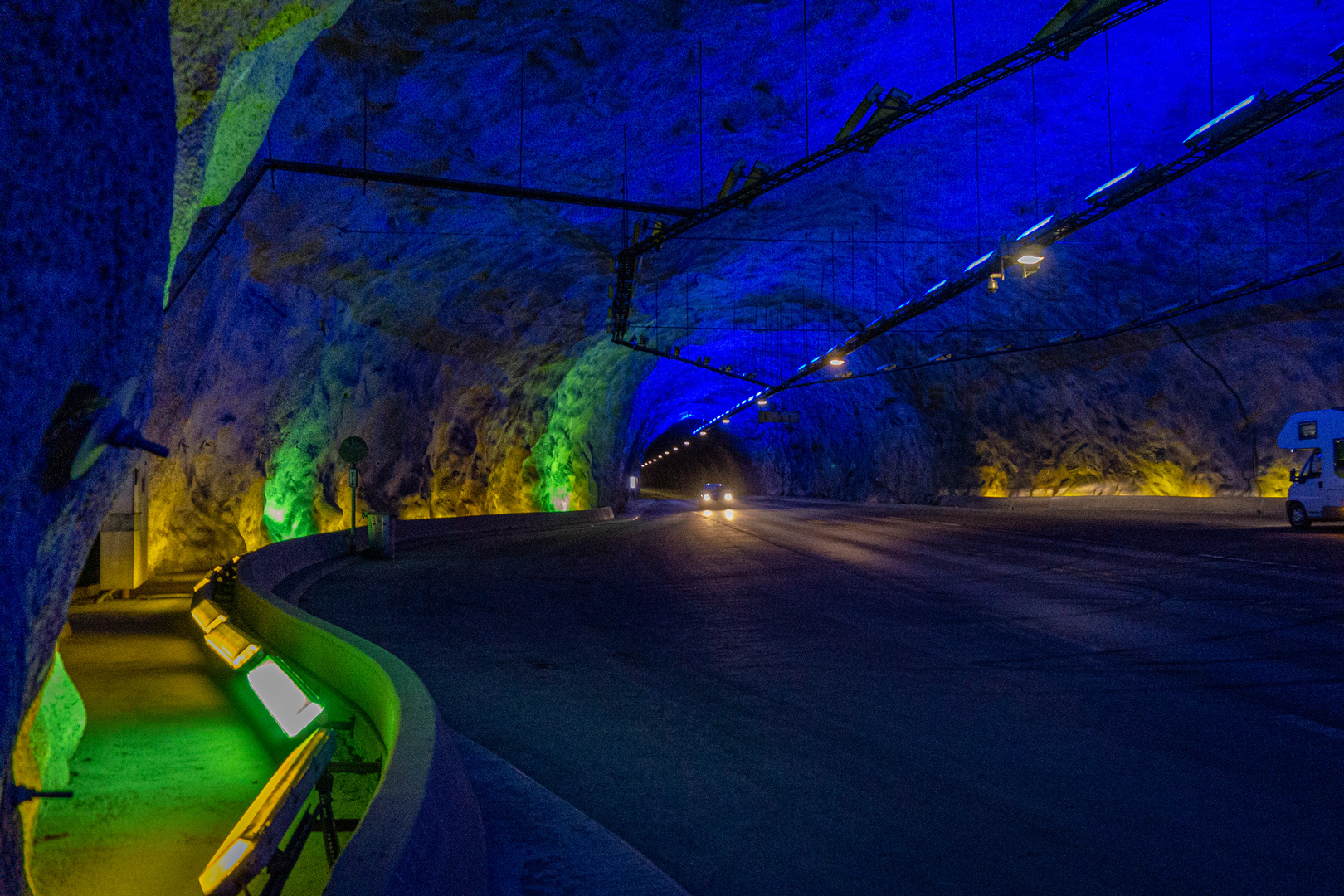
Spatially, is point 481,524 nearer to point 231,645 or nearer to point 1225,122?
point 231,645

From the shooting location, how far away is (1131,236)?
28281mm

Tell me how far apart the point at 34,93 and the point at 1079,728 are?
21.6 ft

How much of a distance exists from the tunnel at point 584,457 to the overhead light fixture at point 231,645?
0.27 feet

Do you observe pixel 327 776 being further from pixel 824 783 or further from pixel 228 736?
pixel 228 736

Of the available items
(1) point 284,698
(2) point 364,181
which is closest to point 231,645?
(1) point 284,698

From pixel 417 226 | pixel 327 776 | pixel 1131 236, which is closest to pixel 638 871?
pixel 327 776

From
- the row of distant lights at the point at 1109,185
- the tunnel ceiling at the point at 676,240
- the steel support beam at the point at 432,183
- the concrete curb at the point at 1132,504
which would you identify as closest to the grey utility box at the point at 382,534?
the tunnel ceiling at the point at 676,240

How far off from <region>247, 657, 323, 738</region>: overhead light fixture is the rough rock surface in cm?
247

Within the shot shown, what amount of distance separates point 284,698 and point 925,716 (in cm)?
489

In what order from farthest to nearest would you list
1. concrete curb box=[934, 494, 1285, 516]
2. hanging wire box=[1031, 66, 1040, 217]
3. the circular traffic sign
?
concrete curb box=[934, 494, 1285, 516] → the circular traffic sign → hanging wire box=[1031, 66, 1040, 217]

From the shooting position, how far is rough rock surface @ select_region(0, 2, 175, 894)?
313 cm

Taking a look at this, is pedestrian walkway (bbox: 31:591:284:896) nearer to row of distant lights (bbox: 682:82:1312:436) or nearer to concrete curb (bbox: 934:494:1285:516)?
row of distant lights (bbox: 682:82:1312:436)

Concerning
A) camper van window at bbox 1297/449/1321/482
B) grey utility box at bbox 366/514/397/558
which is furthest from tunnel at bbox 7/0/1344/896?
grey utility box at bbox 366/514/397/558

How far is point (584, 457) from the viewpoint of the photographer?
44.3 m
